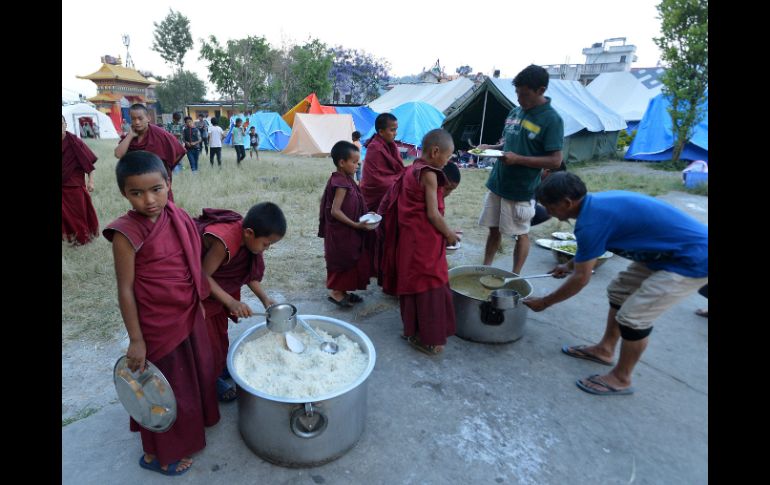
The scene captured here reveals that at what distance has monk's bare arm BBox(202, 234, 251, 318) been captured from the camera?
2051 mm

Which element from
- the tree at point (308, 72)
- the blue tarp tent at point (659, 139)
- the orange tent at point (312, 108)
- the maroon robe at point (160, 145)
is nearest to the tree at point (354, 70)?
the tree at point (308, 72)

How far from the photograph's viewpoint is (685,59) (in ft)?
39.6

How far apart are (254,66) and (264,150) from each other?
32.4 feet

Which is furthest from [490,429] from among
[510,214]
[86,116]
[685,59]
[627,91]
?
[86,116]

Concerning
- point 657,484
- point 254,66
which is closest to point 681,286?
point 657,484

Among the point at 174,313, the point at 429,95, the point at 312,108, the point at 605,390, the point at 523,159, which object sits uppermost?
the point at 429,95

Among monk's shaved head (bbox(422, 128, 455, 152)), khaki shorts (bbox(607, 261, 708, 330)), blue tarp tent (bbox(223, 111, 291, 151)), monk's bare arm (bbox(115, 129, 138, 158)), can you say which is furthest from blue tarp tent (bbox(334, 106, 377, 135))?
khaki shorts (bbox(607, 261, 708, 330))

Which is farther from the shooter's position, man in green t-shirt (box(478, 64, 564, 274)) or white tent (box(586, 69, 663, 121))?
white tent (box(586, 69, 663, 121))

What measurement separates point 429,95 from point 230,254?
53.1 ft

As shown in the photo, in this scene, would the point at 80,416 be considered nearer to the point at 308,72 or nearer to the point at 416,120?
the point at 416,120

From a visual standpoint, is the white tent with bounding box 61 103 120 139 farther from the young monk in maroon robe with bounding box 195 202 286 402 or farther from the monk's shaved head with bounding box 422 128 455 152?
the monk's shaved head with bounding box 422 128 455 152

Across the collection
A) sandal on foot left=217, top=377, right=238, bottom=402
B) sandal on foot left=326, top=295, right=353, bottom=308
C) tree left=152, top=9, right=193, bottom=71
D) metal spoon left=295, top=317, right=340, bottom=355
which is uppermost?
tree left=152, top=9, right=193, bottom=71

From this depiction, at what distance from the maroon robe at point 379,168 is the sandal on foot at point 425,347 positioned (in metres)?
1.37

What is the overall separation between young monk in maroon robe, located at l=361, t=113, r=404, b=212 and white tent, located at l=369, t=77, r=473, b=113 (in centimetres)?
1306
